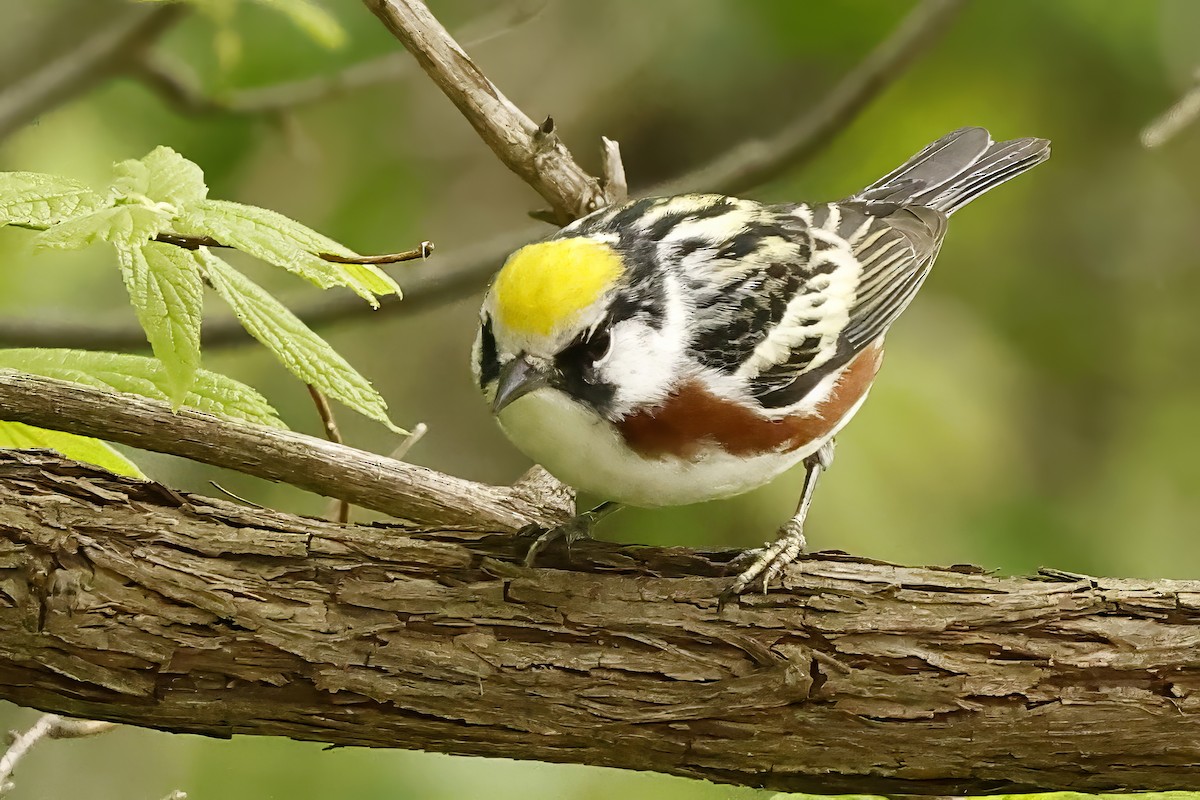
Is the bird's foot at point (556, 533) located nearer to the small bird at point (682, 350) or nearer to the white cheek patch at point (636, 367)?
the small bird at point (682, 350)

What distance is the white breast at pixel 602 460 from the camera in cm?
142

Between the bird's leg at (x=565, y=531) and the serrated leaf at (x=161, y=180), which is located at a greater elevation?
the serrated leaf at (x=161, y=180)

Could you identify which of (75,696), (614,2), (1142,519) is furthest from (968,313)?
(75,696)

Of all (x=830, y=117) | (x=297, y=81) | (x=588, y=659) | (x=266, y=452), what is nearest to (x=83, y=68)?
(x=297, y=81)

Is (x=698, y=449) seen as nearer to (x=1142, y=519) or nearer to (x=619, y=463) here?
(x=619, y=463)

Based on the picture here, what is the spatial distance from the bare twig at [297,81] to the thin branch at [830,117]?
59 centimetres

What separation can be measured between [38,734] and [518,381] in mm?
903

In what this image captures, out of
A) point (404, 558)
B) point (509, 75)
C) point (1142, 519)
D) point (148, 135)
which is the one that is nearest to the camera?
point (404, 558)

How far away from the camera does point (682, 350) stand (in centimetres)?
149

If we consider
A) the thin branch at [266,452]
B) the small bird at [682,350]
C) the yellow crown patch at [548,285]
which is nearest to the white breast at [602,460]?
the small bird at [682,350]

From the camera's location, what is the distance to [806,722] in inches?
54.3

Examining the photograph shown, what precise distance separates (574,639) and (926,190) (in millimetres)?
1302

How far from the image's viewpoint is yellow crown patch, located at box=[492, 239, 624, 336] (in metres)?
1.36

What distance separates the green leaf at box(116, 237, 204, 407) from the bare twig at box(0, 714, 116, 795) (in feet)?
2.33
